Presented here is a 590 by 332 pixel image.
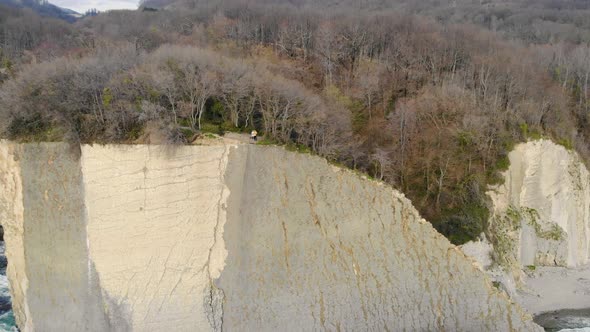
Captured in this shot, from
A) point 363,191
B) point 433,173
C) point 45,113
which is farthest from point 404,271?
point 45,113

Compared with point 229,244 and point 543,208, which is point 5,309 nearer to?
point 229,244

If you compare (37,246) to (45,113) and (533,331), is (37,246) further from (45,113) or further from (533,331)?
(533,331)

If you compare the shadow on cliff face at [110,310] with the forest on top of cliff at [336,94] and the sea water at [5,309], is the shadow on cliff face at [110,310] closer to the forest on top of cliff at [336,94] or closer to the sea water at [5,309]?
the forest on top of cliff at [336,94]

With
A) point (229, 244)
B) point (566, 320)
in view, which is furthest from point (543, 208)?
point (229, 244)

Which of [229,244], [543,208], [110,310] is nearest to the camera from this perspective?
[229,244]

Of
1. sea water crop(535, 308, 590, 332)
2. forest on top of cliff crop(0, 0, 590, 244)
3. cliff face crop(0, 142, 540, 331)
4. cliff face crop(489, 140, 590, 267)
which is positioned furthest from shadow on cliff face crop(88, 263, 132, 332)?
sea water crop(535, 308, 590, 332)

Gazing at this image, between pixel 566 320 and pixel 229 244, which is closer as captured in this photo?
pixel 229 244

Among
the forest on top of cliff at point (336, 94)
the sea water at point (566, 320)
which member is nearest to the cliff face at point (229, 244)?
the forest on top of cliff at point (336, 94)
